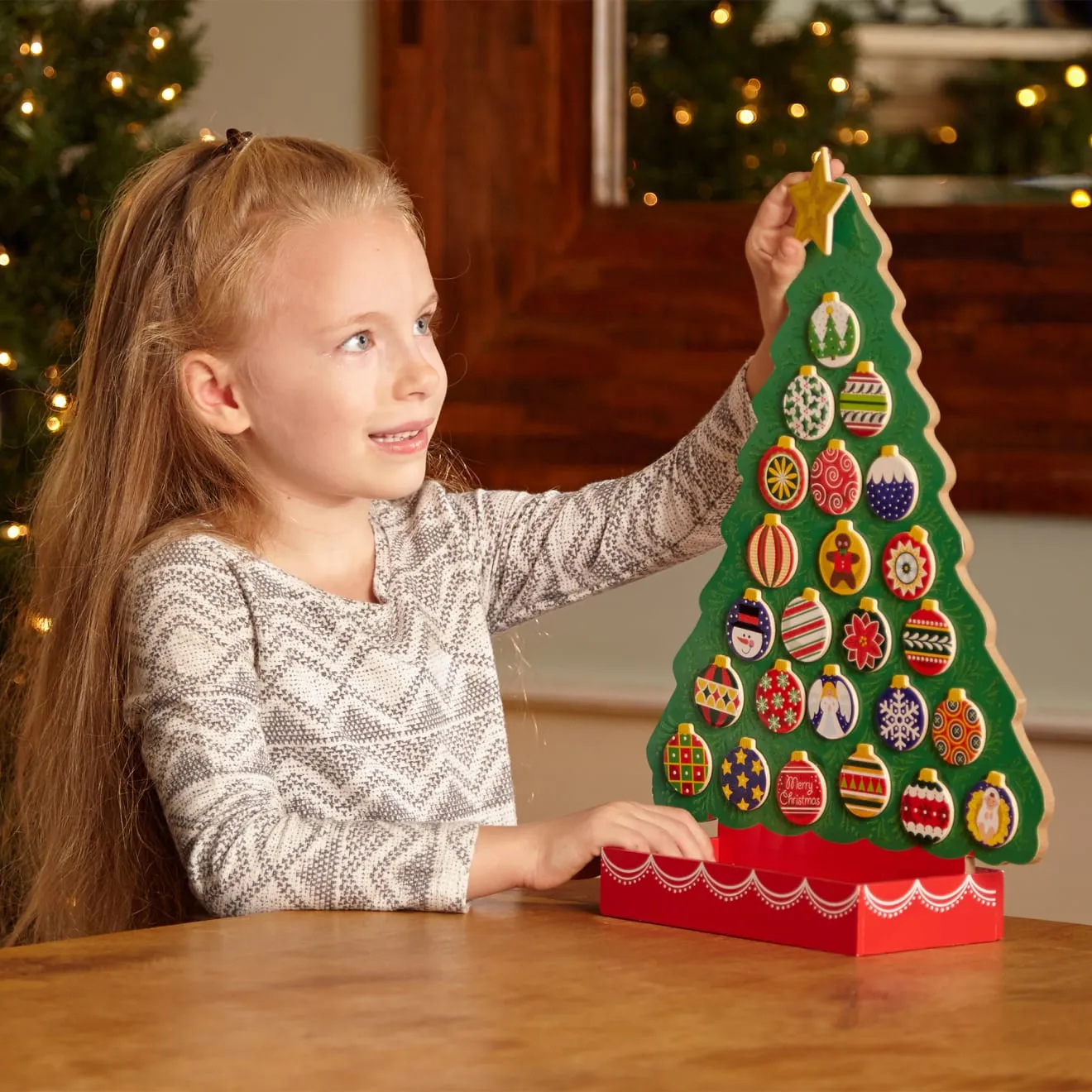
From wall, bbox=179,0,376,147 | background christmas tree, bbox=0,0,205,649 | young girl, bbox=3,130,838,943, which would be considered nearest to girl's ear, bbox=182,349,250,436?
young girl, bbox=3,130,838,943

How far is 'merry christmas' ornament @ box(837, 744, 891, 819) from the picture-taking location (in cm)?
102

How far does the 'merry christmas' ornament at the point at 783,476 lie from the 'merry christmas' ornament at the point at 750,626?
0.20 feet

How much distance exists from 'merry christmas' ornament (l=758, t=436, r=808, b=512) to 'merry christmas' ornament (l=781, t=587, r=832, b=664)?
6 cm

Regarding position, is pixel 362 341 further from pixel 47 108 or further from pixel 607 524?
pixel 47 108

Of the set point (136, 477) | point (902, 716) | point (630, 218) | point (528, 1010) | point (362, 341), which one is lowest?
point (528, 1010)

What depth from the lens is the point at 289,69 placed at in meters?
2.78

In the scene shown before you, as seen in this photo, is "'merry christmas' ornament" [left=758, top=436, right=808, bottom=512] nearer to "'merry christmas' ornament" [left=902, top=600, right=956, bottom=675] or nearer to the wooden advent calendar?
the wooden advent calendar

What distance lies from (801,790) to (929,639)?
128 mm

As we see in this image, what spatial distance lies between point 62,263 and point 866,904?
1697 millimetres

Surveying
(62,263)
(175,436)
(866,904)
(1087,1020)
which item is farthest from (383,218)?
(62,263)

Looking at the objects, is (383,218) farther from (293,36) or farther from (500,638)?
(293,36)

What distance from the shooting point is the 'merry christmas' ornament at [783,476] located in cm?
107

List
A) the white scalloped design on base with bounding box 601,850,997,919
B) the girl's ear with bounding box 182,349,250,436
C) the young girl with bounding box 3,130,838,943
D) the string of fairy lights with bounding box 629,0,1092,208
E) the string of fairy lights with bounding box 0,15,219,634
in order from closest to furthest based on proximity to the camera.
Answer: the white scalloped design on base with bounding box 601,850,997,919
the young girl with bounding box 3,130,838,943
the girl's ear with bounding box 182,349,250,436
the string of fairy lights with bounding box 0,15,219,634
the string of fairy lights with bounding box 629,0,1092,208

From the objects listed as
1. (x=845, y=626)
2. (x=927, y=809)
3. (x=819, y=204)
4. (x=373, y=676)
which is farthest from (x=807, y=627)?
(x=373, y=676)
